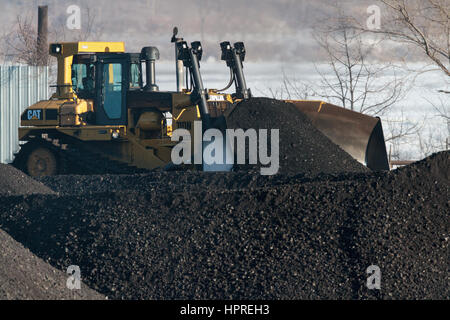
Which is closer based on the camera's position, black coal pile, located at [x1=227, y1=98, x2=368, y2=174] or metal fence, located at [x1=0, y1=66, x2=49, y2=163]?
black coal pile, located at [x1=227, y1=98, x2=368, y2=174]

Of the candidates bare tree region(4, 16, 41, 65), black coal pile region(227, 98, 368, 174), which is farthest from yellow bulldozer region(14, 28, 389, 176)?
bare tree region(4, 16, 41, 65)

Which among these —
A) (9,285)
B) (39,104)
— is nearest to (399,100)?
(39,104)

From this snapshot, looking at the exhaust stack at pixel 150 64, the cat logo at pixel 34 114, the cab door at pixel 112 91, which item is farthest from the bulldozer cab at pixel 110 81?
the cat logo at pixel 34 114

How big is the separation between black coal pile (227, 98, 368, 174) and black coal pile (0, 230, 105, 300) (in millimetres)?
6256

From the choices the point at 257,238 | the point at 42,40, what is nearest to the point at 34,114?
the point at 257,238

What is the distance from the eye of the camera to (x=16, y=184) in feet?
40.7

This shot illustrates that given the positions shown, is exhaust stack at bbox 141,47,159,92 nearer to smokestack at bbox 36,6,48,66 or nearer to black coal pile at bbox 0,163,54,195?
black coal pile at bbox 0,163,54,195

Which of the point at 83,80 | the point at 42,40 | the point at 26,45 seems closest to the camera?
the point at 83,80

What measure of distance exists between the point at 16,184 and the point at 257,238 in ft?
18.7

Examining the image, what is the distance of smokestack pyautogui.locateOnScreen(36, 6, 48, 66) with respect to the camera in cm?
2509

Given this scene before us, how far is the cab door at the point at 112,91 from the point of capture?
1552 cm

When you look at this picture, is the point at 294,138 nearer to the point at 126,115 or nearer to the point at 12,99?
the point at 126,115

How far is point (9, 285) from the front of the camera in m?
6.75

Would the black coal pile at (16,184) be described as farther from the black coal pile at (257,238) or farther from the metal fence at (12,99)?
the metal fence at (12,99)
